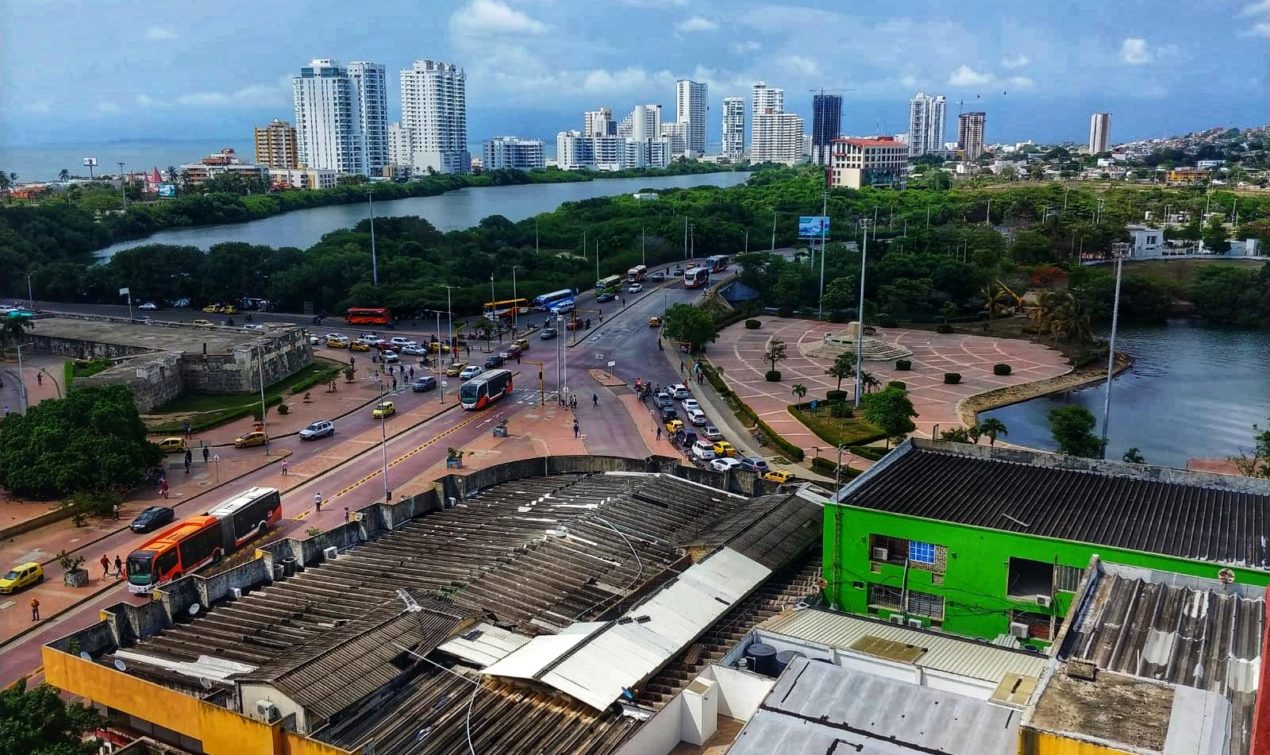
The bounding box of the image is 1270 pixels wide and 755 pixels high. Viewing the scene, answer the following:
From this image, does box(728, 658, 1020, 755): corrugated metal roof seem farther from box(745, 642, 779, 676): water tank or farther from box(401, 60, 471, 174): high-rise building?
box(401, 60, 471, 174): high-rise building

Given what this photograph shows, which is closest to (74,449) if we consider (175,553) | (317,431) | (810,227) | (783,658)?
(317,431)

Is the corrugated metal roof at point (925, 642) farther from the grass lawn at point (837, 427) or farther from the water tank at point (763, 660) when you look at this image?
the grass lawn at point (837, 427)

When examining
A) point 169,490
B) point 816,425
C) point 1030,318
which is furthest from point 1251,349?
point 169,490

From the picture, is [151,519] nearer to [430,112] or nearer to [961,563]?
[961,563]

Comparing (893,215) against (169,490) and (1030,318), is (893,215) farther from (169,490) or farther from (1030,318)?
(169,490)

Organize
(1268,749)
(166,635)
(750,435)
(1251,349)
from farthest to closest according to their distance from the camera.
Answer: (1251,349) < (750,435) < (166,635) < (1268,749)

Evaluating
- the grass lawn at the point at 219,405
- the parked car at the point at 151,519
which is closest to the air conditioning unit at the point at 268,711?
the parked car at the point at 151,519
